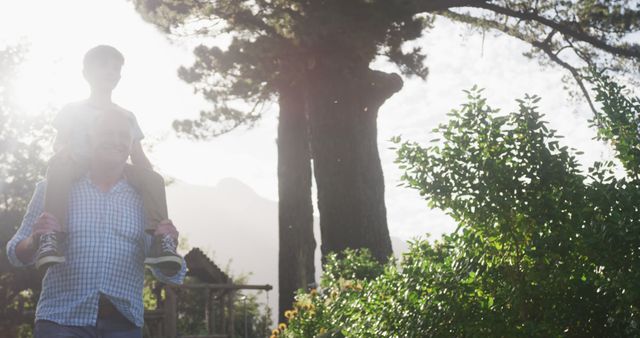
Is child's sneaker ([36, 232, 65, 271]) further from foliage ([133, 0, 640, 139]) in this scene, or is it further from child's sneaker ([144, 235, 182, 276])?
foliage ([133, 0, 640, 139])

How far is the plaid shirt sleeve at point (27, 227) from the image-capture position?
3.09 m

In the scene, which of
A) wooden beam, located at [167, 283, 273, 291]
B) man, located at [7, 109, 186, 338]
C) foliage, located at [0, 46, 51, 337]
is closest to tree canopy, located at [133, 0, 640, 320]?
wooden beam, located at [167, 283, 273, 291]

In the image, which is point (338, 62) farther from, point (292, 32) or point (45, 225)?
point (45, 225)

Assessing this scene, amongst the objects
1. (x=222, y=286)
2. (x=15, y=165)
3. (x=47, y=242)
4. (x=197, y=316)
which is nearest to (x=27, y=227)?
(x=47, y=242)

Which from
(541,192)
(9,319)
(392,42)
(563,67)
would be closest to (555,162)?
(541,192)

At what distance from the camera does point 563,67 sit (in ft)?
47.1

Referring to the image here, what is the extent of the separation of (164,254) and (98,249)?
241mm

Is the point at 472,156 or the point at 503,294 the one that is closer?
the point at 503,294

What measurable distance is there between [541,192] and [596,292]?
1.74 ft

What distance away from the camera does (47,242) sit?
289 centimetres

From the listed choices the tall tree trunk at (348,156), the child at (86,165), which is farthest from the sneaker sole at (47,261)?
the tall tree trunk at (348,156)

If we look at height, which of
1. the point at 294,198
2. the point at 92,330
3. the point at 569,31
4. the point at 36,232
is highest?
the point at 569,31

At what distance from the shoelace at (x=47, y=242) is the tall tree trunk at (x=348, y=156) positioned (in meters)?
8.09

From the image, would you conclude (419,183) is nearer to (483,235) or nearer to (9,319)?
(483,235)
